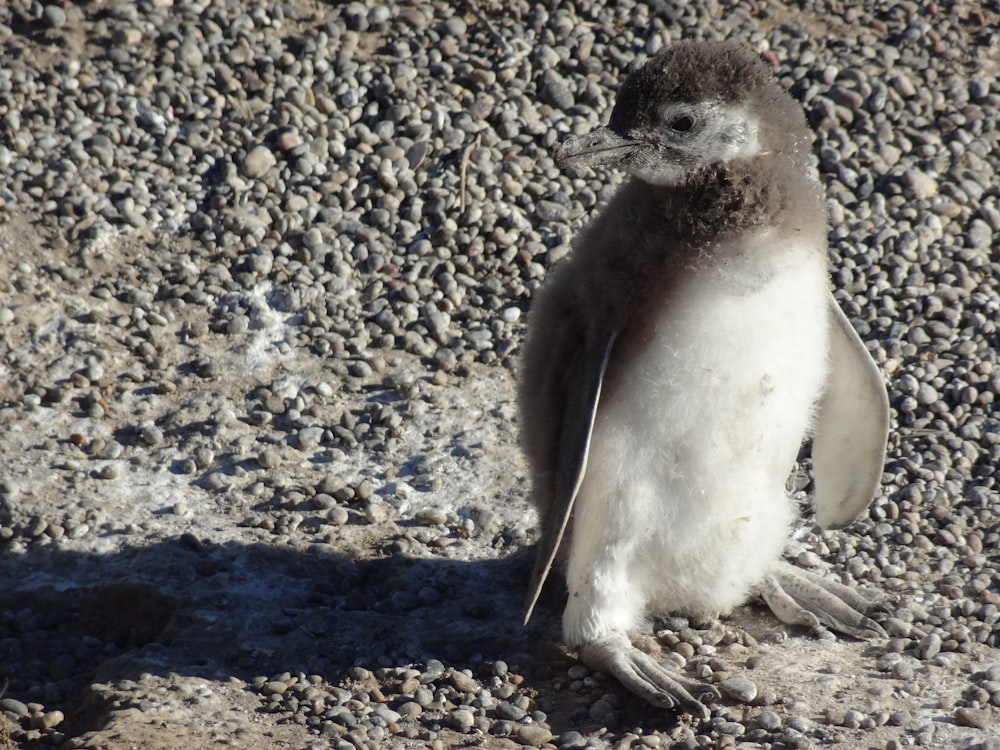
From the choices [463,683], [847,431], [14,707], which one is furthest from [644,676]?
[14,707]

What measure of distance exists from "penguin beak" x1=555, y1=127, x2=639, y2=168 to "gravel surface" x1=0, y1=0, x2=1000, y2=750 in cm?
121

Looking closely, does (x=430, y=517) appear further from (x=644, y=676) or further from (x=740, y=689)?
(x=740, y=689)

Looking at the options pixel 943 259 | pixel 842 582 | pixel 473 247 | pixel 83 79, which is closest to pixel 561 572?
pixel 842 582

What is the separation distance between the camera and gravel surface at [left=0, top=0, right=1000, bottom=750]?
3.20m

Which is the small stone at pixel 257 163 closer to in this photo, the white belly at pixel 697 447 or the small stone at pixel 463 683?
the white belly at pixel 697 447

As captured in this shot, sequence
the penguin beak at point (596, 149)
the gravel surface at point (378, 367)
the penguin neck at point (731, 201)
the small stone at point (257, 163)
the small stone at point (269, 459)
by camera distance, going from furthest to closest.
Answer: the small stone at point (257, 163), the small stone at point (269, 459), the gravel surface at point (378, 367), the penguin beak at point (596, 149), the penguin neck at point (731, 201)

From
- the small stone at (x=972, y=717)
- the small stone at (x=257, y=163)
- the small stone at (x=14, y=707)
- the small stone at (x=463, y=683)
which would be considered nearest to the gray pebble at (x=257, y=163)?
the small stone at (x=257, y=163)

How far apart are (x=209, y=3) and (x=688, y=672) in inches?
149

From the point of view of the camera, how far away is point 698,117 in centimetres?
301

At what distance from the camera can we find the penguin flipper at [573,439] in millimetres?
3041

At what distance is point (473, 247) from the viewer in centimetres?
488

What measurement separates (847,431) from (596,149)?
114 cm

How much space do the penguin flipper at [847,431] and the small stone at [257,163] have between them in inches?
97.1

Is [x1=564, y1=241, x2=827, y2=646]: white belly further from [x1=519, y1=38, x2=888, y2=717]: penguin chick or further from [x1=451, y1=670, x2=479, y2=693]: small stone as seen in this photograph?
[x1=451, y1=670, x2=479, y2=693]: small stone
